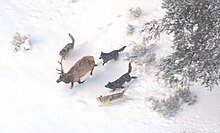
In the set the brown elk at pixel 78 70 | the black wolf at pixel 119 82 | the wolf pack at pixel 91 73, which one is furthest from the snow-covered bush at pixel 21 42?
the black wolf at pixel 119 82

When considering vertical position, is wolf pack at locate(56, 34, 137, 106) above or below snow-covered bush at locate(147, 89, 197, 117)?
above

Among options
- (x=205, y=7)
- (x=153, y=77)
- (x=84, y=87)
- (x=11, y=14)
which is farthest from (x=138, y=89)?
(x=11, y=14)

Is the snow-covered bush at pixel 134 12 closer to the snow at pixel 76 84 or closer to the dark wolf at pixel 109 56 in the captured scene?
the snow at pixel 76 84

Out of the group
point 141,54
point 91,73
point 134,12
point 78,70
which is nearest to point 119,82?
point 91,73

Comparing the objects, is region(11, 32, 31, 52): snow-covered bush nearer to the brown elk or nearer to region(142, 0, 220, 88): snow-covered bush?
the brown elk

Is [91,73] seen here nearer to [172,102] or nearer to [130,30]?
[130,30]

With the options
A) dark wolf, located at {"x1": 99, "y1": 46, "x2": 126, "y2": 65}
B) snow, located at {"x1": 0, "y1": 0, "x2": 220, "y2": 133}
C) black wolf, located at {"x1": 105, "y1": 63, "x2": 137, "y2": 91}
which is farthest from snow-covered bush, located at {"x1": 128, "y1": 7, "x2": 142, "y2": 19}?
black wolf, located at {"x1": 105, "y1": 63, "x2": 137, "y2": 91}
